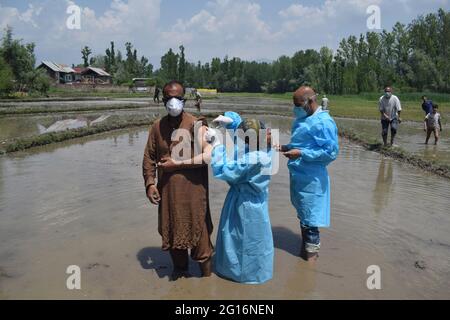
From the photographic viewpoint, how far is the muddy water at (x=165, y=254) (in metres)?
3.96

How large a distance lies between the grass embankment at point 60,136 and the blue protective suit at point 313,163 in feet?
28.9

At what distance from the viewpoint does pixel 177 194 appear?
12.5 ft

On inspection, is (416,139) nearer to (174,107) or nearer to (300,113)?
(300,113)

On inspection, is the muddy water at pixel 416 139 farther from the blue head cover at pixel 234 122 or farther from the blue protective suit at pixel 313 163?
the blue head cover at pixel 234 122

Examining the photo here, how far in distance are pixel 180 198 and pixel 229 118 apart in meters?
0.81

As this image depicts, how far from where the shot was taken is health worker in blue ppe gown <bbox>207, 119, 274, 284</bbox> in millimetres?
3730

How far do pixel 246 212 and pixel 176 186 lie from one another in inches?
25.5

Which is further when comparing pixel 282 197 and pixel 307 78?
pixel 307 78

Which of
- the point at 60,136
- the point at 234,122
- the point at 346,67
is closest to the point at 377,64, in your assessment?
the point at 346,67

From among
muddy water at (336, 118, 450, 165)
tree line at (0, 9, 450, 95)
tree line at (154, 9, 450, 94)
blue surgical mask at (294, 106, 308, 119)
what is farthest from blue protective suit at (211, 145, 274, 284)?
tree line at (154, 9, 450, 94)

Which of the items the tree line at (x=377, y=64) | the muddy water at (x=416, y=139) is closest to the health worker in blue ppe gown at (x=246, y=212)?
the muddy water at (x=416, y=139)

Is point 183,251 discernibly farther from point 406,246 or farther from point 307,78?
point 307,78

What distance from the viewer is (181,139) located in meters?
3.84
